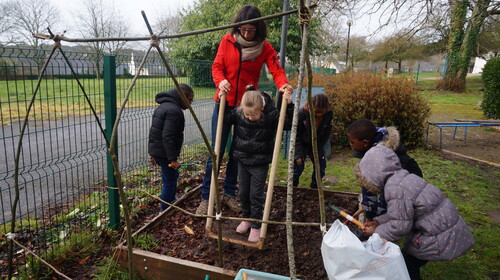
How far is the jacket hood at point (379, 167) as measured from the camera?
7.29 feet

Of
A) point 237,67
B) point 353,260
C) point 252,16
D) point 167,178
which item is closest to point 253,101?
point 237,67

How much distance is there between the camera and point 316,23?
14.4 m

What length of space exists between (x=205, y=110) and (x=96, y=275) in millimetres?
4157

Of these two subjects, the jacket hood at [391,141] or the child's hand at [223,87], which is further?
the child's hand at [223,87]

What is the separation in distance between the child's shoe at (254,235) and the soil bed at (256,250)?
3.4 inches

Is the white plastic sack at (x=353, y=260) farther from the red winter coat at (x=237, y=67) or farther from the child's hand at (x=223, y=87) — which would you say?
the red winter coat at (x=237, y=67)

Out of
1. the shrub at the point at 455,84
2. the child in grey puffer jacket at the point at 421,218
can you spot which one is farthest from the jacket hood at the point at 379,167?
the shrub at the point at 455,84

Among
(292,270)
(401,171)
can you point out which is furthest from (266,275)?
(401,171)

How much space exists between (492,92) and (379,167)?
415 inches

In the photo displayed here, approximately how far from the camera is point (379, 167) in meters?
2.23

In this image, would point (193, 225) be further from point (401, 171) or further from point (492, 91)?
point (492, 91)

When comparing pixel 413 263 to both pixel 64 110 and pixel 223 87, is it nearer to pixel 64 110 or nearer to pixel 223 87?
pixel 223 87

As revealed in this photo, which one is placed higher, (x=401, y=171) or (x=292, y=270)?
(x=401, y=171)

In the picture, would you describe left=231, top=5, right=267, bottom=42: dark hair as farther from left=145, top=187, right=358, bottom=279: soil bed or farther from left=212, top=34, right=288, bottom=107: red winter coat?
left=145, top=187, right=358, bottom=279: soil bed
